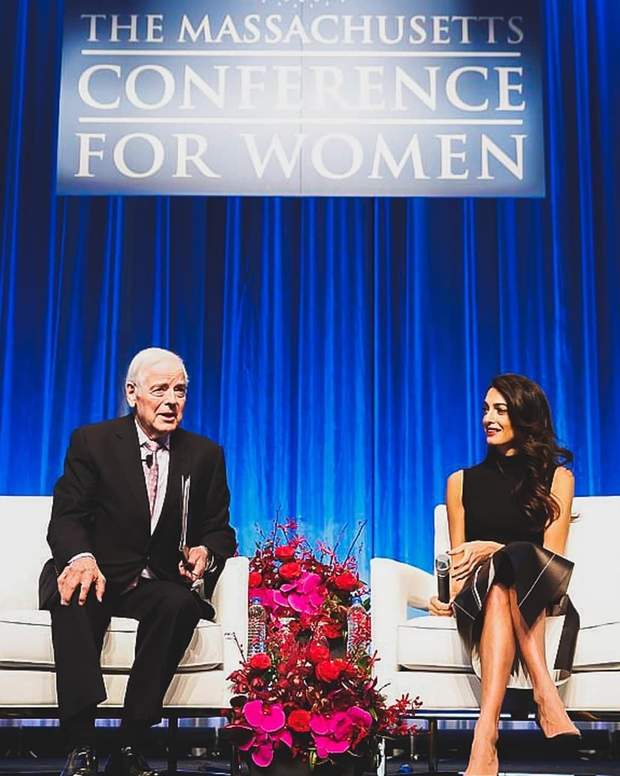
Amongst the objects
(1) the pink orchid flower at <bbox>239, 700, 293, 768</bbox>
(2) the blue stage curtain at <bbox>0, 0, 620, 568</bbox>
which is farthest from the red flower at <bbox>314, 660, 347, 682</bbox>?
(2) the blue stage curtain at <bbox>0, 0, 620, 568</bbox>

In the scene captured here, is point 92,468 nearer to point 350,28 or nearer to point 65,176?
point 65,176

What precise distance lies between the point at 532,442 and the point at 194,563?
3.26 feet

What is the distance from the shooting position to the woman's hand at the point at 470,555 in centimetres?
297

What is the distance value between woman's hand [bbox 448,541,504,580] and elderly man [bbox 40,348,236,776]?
0.58 meters

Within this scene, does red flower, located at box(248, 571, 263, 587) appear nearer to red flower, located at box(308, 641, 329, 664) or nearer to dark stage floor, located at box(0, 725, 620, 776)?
red flower, located at box(308, 641, 329, 664)

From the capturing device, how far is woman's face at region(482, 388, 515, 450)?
3234 mm

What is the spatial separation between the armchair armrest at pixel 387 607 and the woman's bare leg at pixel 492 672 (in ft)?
0.79

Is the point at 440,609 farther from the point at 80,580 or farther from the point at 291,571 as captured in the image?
the point at 80,580

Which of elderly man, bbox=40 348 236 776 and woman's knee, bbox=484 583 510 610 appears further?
woman's knee, bbox=484 583 510 610

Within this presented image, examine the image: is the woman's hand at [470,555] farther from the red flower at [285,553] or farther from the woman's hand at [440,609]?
the red flower at [285,553]

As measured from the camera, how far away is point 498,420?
3.24 meters

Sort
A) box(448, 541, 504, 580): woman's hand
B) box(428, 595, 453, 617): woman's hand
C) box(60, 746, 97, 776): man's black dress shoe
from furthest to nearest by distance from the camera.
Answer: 1. box(428, 595, 453, 617): woman's hand
2. box(448, 541, 504, 580): woman's hand
3. box(60, 746, 97, 776): man's black dress shoe

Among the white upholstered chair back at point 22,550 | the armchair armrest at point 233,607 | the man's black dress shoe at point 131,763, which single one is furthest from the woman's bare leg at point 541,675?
the white upholstered chair back at point 22,550

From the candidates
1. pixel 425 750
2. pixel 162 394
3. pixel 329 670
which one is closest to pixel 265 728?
pixel 329 670
